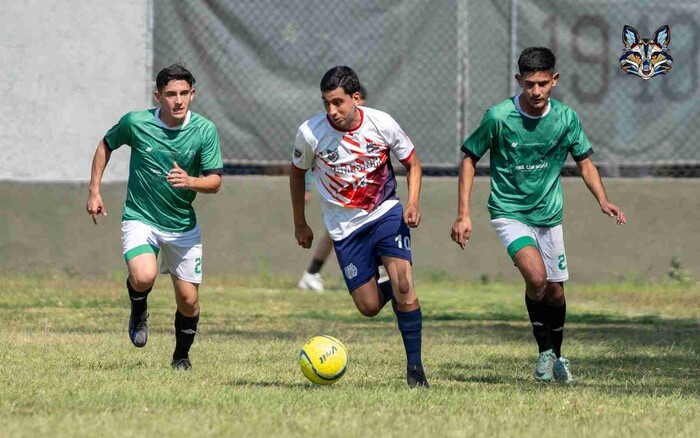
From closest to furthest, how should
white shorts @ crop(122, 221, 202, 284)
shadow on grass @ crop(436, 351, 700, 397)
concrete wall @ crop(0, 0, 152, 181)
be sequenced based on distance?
1. shadow on grass @ crop(436, 351, 700, 397)
2. white shorts @ crop(122, 221, 202, 284)
3. concrete wall @ crop(0, 0, 152, 181)

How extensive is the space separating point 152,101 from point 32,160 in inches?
58.0

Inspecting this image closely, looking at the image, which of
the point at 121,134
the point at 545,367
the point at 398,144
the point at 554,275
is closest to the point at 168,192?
the point at 121,134

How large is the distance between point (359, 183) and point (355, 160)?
0.47 feet

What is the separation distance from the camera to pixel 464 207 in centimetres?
812

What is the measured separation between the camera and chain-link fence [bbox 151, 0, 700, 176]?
1519 centimetres

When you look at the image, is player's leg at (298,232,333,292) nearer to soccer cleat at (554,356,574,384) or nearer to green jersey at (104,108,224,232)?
green jersey at (104,108,224,232)

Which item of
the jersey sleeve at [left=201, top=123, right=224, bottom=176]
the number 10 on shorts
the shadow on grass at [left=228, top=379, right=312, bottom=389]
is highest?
the jersey sleeve at [left=201, top=123, right=224, bottom=176]

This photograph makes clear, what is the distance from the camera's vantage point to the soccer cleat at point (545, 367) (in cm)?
823

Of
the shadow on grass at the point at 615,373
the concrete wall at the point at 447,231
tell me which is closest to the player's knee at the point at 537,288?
the shadow on grass at the point at 615,373

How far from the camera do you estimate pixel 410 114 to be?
599 inches

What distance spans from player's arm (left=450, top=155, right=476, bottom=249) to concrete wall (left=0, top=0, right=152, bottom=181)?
738 centimetres

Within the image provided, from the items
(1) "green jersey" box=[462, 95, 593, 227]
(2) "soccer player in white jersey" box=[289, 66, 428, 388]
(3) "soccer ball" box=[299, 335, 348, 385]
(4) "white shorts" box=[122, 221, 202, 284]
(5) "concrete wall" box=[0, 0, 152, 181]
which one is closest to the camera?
(3) "soccer ball" box=[299, 335, 348, 385]

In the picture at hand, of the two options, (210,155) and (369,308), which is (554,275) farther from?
(210,155)

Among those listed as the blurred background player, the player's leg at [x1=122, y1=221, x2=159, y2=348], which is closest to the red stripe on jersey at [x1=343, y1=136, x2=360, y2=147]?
the player's leg at [x1=122, y1=221, x2=159, y2=348]
